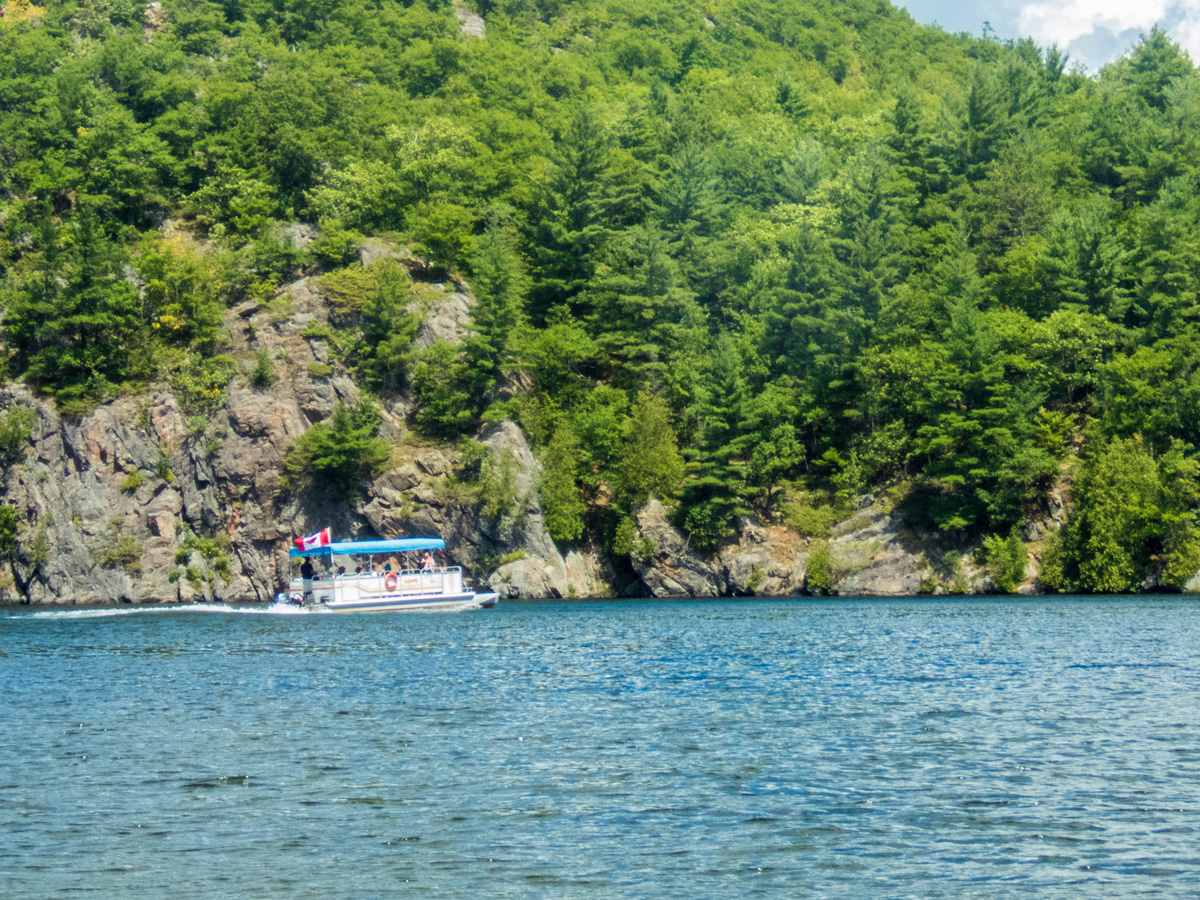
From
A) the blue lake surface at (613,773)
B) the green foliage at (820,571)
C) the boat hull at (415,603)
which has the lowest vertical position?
the boat hull at (415,603)

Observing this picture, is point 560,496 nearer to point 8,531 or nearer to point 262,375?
point 262,375

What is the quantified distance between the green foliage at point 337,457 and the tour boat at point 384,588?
10032 millimetres

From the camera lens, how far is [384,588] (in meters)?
70.3

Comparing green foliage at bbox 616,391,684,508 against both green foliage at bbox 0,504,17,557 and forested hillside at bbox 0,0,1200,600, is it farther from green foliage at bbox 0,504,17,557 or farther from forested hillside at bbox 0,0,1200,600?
green foliage at bbox 0,504,17,557

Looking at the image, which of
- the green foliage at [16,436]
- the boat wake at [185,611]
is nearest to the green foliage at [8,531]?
the green foliage at [16,436]

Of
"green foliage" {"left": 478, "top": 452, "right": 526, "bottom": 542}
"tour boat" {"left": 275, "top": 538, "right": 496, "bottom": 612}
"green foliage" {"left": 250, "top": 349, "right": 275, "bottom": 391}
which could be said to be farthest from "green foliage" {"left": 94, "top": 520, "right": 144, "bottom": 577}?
"green foliage" {"left": 478, "top": 452, "right": 526, "bottom": 542}

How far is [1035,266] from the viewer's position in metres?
87.2

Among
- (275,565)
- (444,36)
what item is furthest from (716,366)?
(444,36)

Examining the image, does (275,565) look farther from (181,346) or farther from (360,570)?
(181,346)

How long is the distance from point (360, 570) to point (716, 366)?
28.8m

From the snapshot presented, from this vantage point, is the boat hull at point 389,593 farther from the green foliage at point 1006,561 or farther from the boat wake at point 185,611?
the green foliage at point 1006,561

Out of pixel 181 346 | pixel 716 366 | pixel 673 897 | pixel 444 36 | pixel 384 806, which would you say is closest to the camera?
pixel 673 897

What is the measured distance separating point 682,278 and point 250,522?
1523 inches

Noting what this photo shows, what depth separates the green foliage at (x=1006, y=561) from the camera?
7331cm
